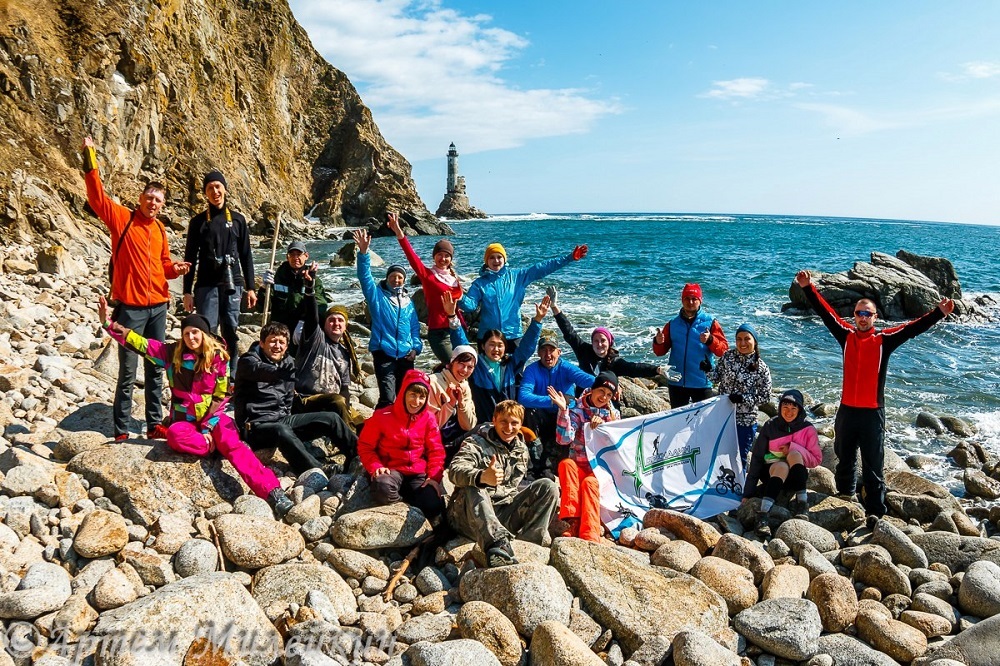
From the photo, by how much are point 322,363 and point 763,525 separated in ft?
16.9

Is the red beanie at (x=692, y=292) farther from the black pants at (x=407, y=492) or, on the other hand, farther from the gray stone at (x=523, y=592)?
the gray stone at (x=523, y=592)

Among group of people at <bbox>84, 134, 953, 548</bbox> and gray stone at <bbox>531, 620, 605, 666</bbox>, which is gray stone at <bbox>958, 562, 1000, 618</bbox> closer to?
group of people at <bbox>84, 134, 953, 548</bbox>

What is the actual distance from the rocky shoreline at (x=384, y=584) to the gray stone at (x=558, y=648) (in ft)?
0.05

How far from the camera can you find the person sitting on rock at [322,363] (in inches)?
283

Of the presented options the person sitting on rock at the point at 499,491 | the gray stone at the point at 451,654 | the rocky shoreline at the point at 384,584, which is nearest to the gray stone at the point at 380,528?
the rocky shoreline at the point at 384,584

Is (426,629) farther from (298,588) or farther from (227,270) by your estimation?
(227,270)

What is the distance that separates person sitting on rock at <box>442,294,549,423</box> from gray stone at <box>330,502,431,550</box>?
6.14ft

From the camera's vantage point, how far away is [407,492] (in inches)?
225

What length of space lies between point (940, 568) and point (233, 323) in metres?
7.99

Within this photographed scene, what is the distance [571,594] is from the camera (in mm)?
4824

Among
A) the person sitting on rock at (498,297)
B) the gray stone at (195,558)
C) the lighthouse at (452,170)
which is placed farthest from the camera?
the lighthouse at (452,170)

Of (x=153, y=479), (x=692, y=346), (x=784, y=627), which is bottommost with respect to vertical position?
(x=784, y=627)

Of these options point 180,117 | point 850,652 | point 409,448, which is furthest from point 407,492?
point 180,117

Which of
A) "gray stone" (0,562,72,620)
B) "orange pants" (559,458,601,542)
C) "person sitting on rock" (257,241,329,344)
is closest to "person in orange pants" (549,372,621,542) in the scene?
"orange pants" (559,458,601,542)
